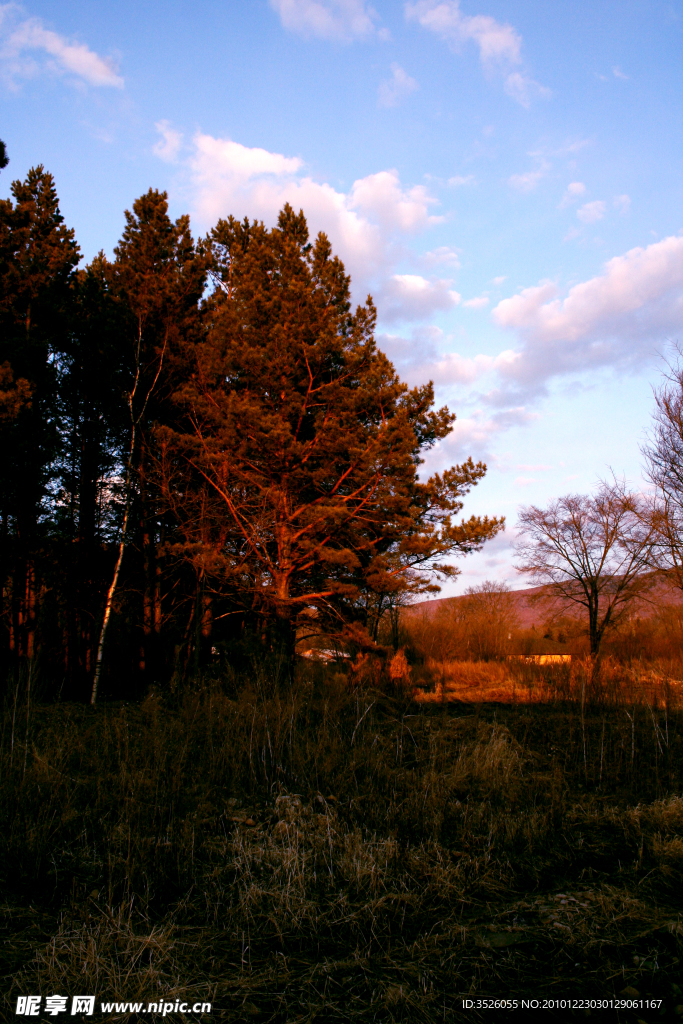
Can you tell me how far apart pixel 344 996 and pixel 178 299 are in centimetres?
1828

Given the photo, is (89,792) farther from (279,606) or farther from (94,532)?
(94,532)

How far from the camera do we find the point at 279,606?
15039mm

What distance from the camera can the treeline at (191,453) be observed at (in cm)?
1482

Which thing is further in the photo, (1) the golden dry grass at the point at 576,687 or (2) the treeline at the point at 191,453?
(2) the treeline at the point at 191,453

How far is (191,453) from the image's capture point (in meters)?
17.3

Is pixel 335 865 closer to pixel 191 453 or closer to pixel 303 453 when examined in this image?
pixel 303 453

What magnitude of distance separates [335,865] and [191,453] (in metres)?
14.9

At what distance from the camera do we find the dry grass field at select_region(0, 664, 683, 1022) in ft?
8.45

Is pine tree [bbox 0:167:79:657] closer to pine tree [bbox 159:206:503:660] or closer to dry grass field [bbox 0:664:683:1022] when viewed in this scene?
pine tree [bbox 159:206:503:660]

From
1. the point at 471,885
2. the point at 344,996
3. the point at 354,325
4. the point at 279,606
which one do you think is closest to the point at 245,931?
the point at 344,996

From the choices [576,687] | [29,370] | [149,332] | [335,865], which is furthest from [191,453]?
[335,865]

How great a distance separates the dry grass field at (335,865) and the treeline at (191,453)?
26.9ft

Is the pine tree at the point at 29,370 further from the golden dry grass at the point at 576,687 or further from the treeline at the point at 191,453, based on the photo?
the golden dry grass at the point at 576,687

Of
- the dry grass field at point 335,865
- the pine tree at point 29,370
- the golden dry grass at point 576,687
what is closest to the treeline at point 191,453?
the pine tree at point 29,370
